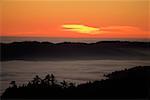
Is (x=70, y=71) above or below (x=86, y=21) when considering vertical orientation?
below

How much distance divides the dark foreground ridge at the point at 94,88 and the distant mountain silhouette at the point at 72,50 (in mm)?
158

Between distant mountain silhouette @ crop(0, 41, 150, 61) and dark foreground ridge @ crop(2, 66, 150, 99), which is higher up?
distant mountain silhouette @ crop(0, 41, 150, 61)

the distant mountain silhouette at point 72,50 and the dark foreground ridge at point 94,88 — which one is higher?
the distant mountain silhouette at point 72,50

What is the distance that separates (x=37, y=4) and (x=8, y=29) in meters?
0.35

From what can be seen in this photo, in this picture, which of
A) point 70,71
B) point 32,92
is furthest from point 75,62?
point 32,92

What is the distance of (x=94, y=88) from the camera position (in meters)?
4.84

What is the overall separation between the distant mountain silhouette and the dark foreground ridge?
0.52ft

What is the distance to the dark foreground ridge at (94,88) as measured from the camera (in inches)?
191

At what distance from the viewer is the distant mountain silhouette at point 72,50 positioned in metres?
4.89

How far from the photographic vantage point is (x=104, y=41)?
16.1 feet

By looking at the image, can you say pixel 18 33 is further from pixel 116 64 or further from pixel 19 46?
pixel 116 64

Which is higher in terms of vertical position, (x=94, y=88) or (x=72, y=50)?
(x=72, y=50)

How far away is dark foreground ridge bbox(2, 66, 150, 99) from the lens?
485 centimetres

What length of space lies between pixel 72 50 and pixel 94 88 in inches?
15.6
